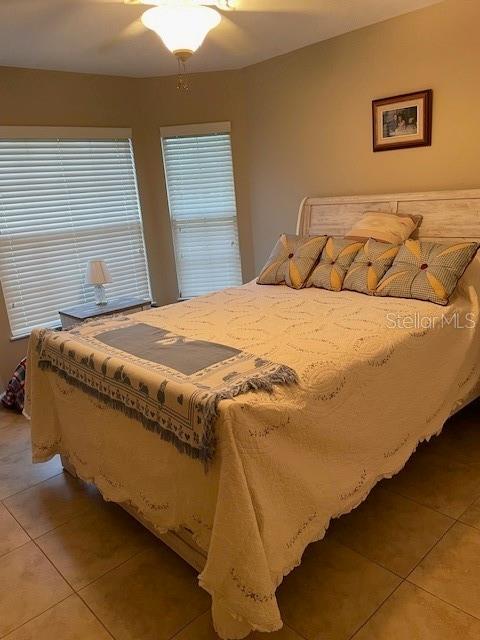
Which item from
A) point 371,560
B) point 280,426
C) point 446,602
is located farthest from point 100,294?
point 446,602

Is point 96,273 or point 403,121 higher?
point 403,121

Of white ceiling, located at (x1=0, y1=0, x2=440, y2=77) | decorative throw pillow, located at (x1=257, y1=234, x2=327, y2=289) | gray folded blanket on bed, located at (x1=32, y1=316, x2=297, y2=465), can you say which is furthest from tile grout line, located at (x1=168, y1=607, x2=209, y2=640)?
white ceiling, located at (x1=0, y1=0, x2=440, y2=77)

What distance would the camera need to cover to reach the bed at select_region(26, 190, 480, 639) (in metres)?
1.40

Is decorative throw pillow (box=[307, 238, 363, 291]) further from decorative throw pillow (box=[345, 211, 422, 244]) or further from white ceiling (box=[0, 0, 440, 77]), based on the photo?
white ceiling (box=[0, 0, 440, 77])

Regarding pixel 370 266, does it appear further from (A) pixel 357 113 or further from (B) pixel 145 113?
(B) pixel 145 113

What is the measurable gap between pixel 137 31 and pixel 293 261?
5.40 ft

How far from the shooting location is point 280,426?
4.97 feet

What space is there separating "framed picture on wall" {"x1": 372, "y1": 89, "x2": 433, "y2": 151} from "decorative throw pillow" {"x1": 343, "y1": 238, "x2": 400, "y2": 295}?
751 mm

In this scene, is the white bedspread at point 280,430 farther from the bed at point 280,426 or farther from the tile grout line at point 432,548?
the tile grout line at point 432,548

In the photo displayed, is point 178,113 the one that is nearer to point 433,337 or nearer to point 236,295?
point 236,295

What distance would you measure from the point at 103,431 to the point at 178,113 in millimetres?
2942

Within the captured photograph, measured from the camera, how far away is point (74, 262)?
3.84 metres

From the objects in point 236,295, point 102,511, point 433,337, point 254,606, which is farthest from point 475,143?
point 102,511

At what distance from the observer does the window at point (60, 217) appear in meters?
3.48
